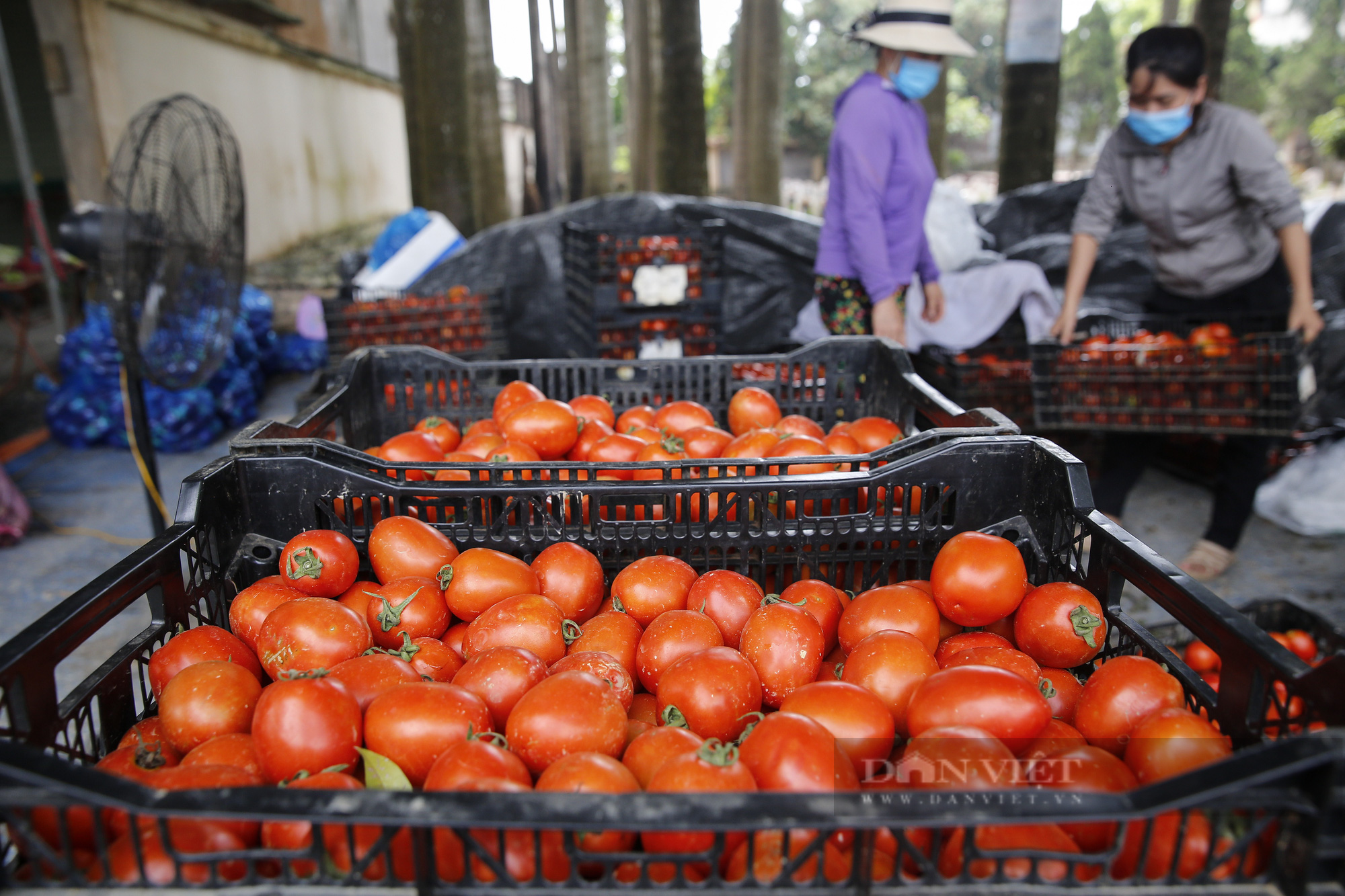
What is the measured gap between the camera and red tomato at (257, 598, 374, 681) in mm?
1401

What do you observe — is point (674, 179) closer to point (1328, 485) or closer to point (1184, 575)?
point (1328, 485)

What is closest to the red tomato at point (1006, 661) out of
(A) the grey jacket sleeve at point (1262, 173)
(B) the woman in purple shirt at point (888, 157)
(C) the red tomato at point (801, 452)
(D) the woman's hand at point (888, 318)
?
(C) the red tomato at point (801, 452)

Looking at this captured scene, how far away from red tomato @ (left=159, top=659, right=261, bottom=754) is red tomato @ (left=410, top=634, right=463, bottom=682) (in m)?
0.26

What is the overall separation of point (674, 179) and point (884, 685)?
779 centimetres

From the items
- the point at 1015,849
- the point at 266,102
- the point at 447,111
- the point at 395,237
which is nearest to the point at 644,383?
the point at 1015,849

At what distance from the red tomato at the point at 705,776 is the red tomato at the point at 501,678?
1.08ft

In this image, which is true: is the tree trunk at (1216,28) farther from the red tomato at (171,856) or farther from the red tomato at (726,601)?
the red tomato at (171,856)

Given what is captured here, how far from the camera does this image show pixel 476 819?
0.86 meters

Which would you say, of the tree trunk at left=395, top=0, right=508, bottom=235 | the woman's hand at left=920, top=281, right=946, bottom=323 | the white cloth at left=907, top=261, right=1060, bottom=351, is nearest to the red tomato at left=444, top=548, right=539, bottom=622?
the woman's hand at left=920, top=281, right=946, bottom=323

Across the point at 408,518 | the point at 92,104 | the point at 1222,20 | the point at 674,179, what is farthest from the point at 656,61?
the point at 408,518

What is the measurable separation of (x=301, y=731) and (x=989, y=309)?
4727 millimetres

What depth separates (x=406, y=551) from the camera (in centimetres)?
167

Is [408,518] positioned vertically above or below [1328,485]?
above

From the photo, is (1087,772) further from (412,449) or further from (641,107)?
(641,107)
